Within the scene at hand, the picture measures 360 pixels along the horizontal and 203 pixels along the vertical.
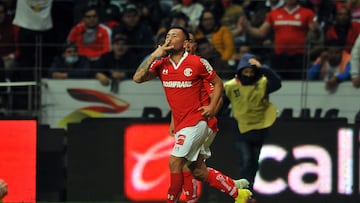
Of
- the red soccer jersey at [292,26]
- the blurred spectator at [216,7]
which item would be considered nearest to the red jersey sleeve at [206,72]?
the red soccer jersey at [292,26]

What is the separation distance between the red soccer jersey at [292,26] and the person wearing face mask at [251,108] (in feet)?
9.30

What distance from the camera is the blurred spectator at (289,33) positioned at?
1464cm

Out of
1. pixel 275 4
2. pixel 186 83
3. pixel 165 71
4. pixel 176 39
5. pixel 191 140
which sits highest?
pixel 275 4

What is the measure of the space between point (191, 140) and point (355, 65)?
187 inches

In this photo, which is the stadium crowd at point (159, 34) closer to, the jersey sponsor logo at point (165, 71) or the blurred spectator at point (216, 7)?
the blurred spectator at point (216, 7)

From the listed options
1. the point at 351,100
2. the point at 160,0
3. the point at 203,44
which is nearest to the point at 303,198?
the point at 351,100

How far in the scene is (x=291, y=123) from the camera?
506 inches

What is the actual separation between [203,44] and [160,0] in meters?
2.90

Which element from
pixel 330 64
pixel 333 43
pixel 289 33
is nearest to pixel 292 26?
pixel 289 33

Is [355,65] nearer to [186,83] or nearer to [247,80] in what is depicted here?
[247,80]

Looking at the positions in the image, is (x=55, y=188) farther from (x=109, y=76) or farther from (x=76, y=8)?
(x=76, y=8)

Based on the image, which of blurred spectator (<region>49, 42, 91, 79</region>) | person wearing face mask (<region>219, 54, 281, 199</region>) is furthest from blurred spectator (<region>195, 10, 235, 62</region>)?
person wearing face mask (<region>219, 54, 281, 199</region>)

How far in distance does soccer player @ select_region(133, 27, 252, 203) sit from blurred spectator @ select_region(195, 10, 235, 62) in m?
4.67

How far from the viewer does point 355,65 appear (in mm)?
13844
